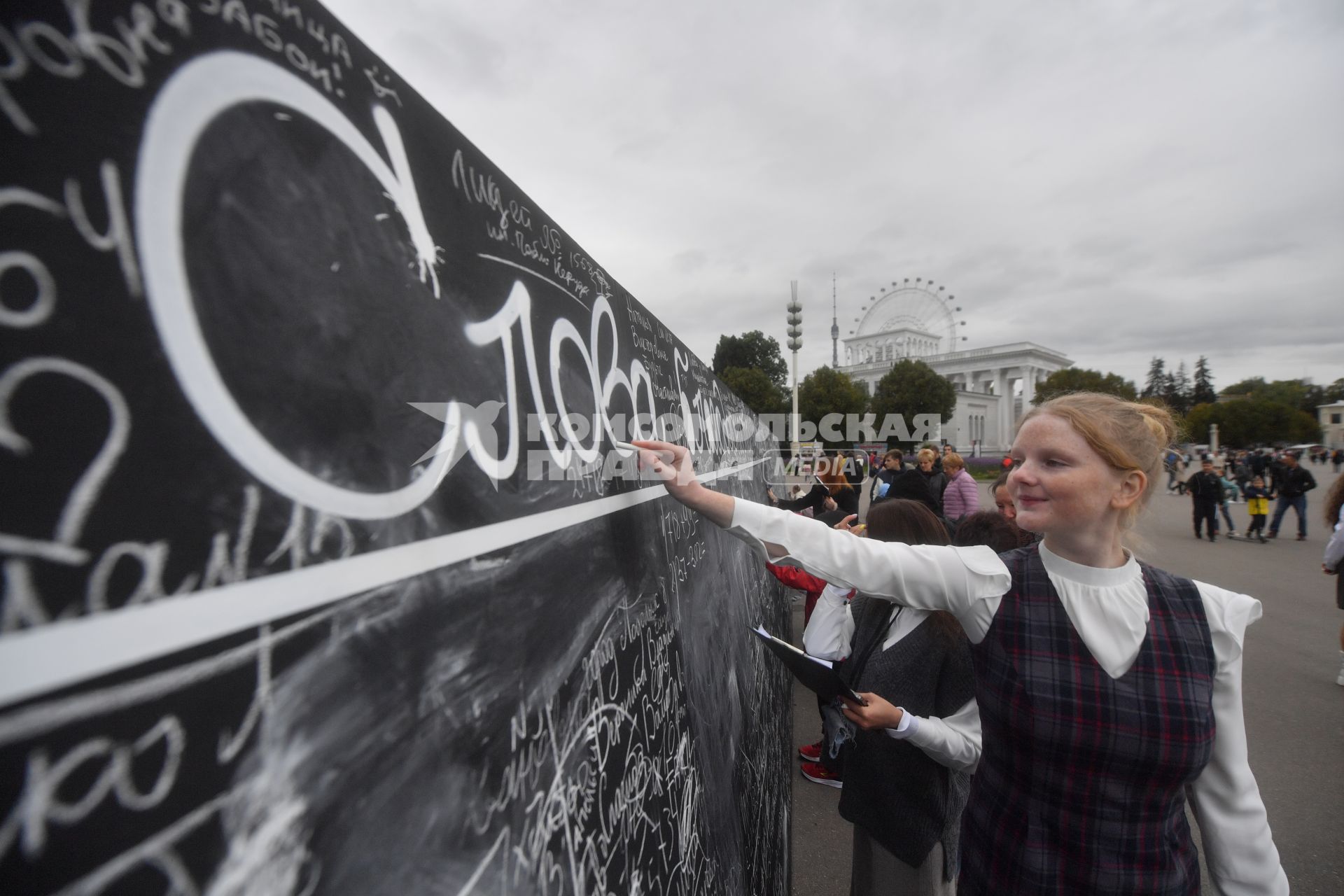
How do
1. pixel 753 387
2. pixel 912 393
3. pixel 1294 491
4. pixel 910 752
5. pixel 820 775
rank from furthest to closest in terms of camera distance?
pixel 912 393 < pixel 753 387 < pixel 1294 491 < pixel 820 775 < pixel 910 752

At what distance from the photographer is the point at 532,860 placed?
94cm

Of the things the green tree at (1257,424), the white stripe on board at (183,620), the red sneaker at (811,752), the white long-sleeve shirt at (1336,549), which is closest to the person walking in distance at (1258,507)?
the white long-sleeve shirt at (1336,549)

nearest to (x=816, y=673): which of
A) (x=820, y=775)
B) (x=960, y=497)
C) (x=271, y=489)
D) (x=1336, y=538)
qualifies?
(x=271, y=489)

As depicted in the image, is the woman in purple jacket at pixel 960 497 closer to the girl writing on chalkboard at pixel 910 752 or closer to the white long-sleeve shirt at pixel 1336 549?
the white long-sleeve shirt at pixel 1336 549

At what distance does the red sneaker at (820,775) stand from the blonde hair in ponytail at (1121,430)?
2952mm

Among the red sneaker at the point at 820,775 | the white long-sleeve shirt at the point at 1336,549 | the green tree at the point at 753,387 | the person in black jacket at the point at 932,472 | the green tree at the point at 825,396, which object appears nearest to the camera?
the red sneaker at the point at 820,775

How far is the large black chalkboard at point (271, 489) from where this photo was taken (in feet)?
1.44

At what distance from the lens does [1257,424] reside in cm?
5344

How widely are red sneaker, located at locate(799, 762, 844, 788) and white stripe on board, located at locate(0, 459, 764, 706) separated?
3.90m

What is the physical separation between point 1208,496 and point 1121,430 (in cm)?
1424

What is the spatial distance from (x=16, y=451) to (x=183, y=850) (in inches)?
13.1

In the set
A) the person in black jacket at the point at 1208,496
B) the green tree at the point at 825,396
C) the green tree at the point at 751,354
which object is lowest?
the person in black jacket at the point at 1208,496

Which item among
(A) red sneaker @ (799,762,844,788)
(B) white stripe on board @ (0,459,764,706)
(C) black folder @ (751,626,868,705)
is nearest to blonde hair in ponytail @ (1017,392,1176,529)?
(C) black folder @ (751,626,868,705)

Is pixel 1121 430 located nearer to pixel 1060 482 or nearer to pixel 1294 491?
pixel 1060 482
